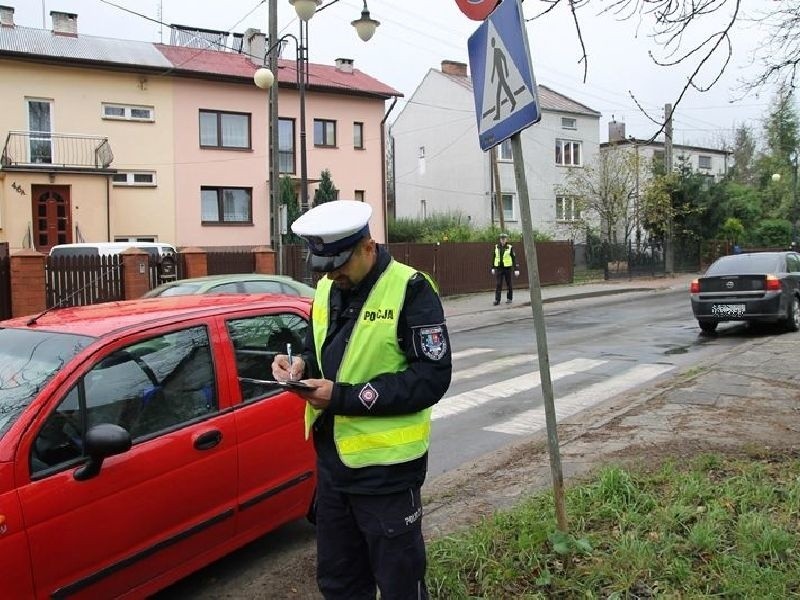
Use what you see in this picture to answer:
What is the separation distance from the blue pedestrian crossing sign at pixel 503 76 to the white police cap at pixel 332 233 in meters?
1.06

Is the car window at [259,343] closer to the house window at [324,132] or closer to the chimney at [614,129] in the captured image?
the house window at [324,132]

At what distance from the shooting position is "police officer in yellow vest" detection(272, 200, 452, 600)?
2.47m

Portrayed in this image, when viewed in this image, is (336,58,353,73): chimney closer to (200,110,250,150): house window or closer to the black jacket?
(200,110,250,150): house window

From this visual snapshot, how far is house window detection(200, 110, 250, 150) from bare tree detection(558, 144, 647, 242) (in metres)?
16.6

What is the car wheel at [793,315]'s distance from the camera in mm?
12969

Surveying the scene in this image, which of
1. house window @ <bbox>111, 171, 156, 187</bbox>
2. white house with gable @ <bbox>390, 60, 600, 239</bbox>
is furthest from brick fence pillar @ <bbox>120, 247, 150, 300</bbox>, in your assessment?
white house with gable @ <bbox>390, 60, 600, 239</bbox>

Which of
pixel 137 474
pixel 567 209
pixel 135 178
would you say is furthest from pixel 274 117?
pixel 567 209

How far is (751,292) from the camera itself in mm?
12688

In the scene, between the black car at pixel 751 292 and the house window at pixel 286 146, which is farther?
the house window at pixel 286 146

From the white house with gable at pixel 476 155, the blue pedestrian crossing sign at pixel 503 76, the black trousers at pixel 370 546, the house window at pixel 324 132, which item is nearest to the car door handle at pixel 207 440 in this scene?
the black trousers at pixel 370 546

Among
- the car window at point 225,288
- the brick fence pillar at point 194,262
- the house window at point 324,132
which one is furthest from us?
the house window at point 324,132

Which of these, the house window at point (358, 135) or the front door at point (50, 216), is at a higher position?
the house window at point (358, 135)

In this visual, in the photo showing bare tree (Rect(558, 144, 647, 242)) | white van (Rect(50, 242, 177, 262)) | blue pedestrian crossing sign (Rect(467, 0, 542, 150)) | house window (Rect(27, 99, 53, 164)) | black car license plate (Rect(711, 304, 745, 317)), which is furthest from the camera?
bare tree (Rect(558, 144, 647, 242))

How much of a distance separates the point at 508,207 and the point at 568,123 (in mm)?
6207
